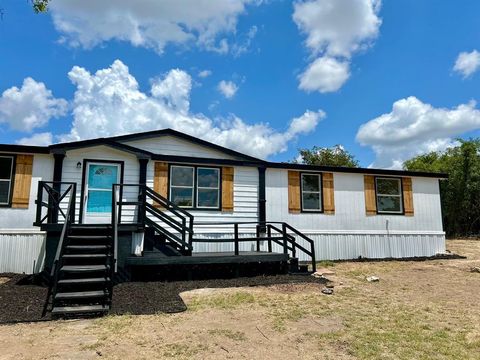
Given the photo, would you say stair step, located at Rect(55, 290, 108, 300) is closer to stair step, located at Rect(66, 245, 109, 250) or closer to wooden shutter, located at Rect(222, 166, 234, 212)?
stair step, located at Rect(66, 245, 109, 250)

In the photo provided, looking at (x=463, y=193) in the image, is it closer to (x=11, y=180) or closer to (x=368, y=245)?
(x=368, y=245)

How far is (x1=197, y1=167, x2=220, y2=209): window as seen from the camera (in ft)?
41.2

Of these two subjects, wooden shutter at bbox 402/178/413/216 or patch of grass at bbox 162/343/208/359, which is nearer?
patch of grass at bbox 162/343/208/359

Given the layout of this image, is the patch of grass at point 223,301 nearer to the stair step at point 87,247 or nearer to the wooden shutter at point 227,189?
the stair step at point 87,247

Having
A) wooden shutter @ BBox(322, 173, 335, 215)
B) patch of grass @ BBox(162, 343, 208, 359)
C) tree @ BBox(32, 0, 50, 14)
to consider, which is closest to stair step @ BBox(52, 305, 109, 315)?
patch of grass @ BBox(162, 343, 208, 359)

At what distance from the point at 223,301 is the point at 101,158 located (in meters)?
6.29

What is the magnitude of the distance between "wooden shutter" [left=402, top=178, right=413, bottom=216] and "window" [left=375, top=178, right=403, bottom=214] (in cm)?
14

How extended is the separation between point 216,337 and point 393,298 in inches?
171

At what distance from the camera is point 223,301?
7410mm

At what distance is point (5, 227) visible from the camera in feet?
35.1

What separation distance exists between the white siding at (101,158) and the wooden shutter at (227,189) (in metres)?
2.73

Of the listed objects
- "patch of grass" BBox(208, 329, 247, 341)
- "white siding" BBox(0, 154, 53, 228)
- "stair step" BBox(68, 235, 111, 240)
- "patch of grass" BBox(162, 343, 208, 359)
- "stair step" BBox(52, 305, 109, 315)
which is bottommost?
"patch of grass" BBox(162, 343, 208, 359)

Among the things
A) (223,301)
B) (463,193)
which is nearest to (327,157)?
(463,193)

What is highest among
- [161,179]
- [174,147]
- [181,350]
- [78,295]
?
[174,147]
